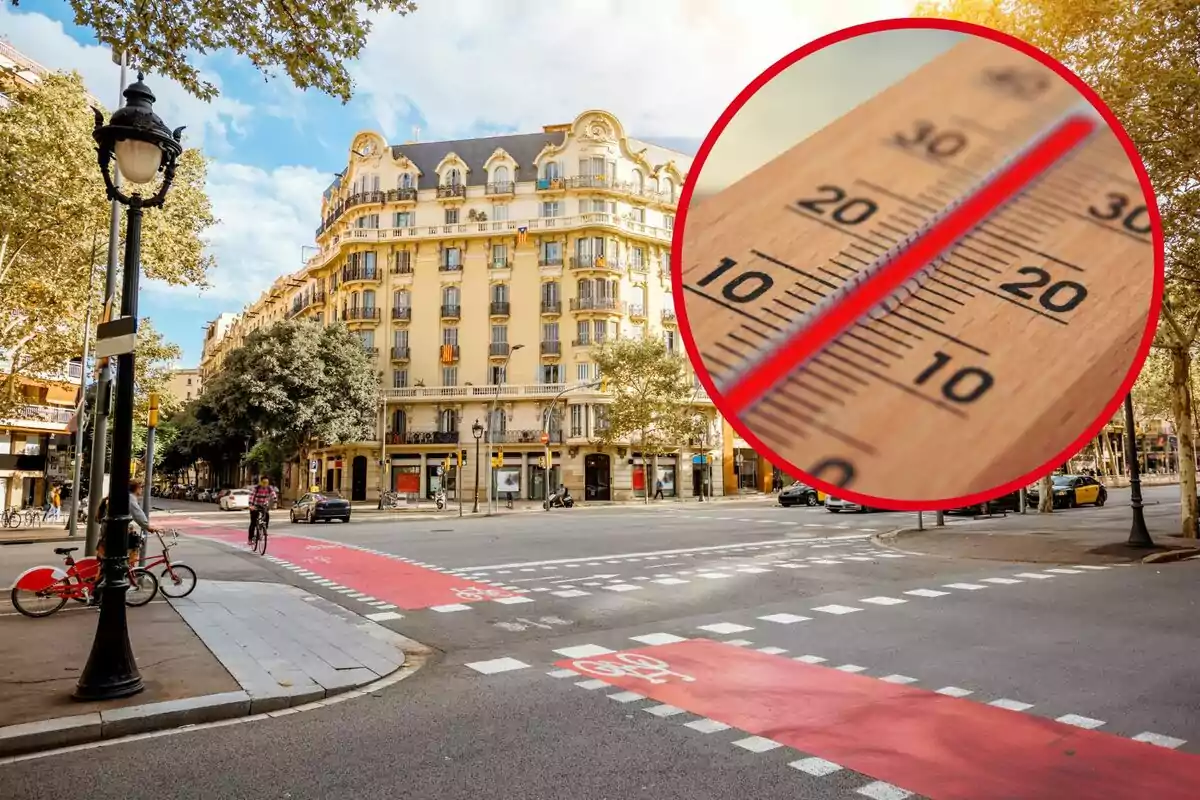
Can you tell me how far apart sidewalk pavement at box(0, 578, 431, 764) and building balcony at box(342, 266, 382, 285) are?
45745 millimetres

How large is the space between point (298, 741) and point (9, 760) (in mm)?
1803

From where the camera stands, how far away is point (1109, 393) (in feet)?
3.30

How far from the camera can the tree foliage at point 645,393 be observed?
149 ft

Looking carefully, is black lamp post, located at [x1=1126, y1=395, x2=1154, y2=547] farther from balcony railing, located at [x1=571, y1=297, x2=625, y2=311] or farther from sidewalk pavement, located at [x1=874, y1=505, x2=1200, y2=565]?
balcony railing, located at [x1=571, y1=297, x2=625, y2=311]

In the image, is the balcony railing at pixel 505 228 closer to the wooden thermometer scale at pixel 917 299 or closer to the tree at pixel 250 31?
the tree at pixel 250 31

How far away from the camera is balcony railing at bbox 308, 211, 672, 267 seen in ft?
167

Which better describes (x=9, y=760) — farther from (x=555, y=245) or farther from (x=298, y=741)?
(x=555, y=245)

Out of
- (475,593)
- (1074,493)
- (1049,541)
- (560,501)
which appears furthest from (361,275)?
(1049,541)

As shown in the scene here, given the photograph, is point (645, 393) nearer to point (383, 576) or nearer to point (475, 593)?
point (383, 576)

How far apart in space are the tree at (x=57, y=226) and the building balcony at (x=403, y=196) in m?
28.4

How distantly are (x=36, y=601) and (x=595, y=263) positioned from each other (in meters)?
43.1

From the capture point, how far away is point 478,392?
52.2 meters

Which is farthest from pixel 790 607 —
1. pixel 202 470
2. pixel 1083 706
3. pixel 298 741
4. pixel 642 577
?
pixel 202 470

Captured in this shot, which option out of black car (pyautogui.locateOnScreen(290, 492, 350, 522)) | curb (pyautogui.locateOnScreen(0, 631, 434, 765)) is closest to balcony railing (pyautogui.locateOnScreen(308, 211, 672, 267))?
black car (pyautogui.locateOnScreen(290, 492, 350, 522))
